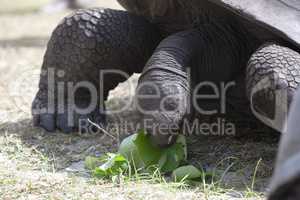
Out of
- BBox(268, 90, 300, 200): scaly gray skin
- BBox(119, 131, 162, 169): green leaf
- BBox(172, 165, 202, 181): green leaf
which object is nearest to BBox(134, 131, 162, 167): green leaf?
BBox(119, 131, 162, 169): green leaf

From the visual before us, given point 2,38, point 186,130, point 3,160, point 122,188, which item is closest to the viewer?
point 122,188

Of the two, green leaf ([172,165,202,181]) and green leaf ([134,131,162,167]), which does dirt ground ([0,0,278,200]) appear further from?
green leaf ([134,131,162,167])

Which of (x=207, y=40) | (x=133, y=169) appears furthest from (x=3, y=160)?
(x=207, y=40)

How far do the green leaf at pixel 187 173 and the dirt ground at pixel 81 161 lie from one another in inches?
3.4

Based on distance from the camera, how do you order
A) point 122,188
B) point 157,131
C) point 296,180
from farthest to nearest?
1. point 157,131
2. point 122,188
3. point 296,180

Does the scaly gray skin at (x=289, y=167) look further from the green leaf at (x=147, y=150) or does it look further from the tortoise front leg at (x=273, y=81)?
the green leaf at (x=147, y=150)

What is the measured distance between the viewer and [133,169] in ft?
8.87

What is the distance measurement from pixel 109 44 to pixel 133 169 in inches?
33.0

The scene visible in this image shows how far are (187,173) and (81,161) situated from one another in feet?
1.95

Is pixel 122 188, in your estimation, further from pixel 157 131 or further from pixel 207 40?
pixel 207 40

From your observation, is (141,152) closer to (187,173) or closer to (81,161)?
(187,173)

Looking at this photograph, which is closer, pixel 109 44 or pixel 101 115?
pixel 109 44

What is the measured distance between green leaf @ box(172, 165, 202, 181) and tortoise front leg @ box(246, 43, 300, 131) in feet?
1.14

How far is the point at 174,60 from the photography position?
9.27 feet
